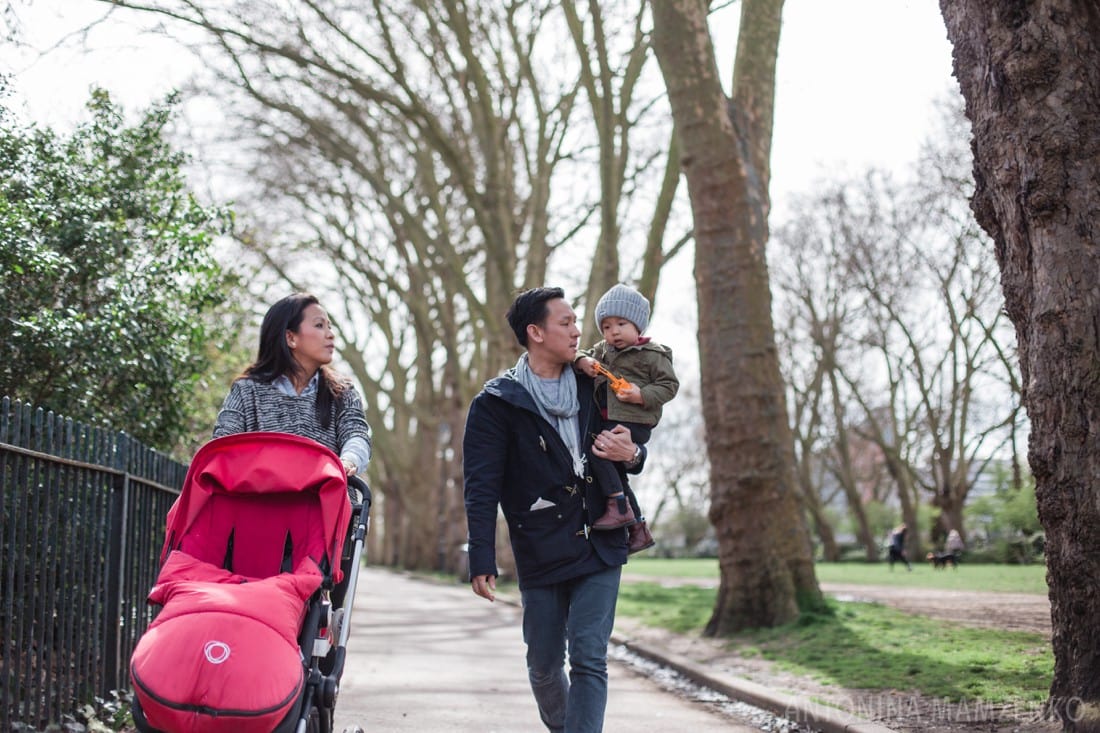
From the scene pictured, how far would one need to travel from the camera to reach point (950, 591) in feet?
56.3

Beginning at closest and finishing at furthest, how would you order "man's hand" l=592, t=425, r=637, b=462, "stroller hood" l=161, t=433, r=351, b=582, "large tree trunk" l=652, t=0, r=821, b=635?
"stroller hood" l=161, t=433, r=351, b=582, "man's hand" l=592, t=425, r=637, b=462, "large tree trunk" l=652, t=0, r=821, b=635

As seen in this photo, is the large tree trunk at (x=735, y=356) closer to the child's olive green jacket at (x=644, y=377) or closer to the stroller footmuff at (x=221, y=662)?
the child's olive green jacket at (x=644, y=377)

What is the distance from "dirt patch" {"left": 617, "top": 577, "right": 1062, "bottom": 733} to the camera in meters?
5.93

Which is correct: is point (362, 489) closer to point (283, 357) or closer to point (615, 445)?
point (283, 357)

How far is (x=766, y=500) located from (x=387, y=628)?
5.39 metres

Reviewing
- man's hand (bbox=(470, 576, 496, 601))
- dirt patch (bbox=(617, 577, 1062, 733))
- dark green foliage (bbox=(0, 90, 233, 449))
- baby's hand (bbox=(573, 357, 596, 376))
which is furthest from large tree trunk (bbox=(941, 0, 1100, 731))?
dark green foliage (bbox=(0, 90, 233, 449))

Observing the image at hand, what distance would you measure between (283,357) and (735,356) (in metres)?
6.43

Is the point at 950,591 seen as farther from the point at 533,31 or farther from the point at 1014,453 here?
the point at 1014,453

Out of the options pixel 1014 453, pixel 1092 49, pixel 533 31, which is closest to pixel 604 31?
pixel 533 31

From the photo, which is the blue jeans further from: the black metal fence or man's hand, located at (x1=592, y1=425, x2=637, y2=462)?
the black metal fence

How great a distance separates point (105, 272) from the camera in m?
7.82

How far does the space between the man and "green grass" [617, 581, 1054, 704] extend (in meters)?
2.80

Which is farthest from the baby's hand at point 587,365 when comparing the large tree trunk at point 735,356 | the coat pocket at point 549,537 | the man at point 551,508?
the large tree trunk at point 735,356

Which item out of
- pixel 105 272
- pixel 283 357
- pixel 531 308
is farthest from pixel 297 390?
pixel 105 272
